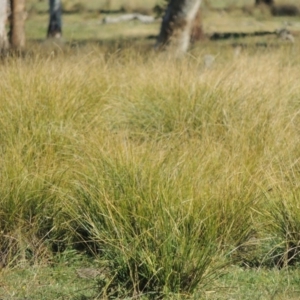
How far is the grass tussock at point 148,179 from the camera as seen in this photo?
19.7 ft

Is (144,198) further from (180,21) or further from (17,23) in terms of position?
(17,23)

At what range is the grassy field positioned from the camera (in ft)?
19.7

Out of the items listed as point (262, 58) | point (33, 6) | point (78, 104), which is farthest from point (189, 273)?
point (33, 6)

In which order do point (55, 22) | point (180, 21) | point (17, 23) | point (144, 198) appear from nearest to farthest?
point (144, 198) → point (180, 21) → point (17, 23) → point (55, 22)

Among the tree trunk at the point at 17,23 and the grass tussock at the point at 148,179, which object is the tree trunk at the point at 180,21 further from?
the grass tussock at the point at 148,179

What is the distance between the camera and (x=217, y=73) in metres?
10.9

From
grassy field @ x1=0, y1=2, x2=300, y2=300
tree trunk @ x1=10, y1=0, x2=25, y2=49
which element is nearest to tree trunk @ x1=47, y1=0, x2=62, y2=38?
tree trunk @ x1=10, y1=0, x2=25, y2=49

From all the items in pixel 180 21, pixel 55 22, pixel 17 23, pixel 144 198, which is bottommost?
pixel 55 22

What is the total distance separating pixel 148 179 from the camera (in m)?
6.64

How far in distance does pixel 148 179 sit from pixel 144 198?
23 centimetres

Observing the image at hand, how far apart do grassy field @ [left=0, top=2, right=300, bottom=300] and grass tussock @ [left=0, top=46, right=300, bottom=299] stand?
0.5 inches

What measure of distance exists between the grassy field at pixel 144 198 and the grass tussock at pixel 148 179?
0.04 feet

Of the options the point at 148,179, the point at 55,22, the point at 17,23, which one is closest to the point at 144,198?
the point at 148,179

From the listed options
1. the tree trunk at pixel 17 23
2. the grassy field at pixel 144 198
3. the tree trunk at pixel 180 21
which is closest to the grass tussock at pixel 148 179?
the grassy field at pixel 144 198
